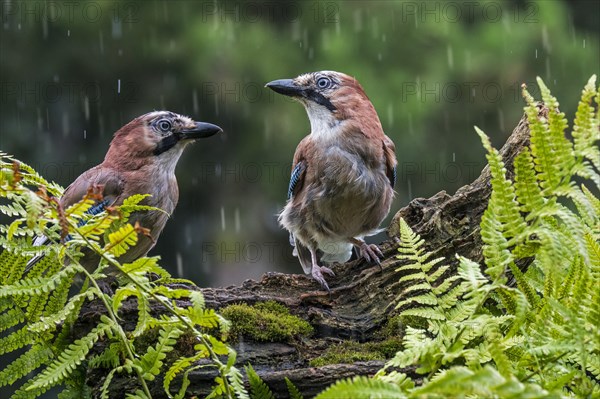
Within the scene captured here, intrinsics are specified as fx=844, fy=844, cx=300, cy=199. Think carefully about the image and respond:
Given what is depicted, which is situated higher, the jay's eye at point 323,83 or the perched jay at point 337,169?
the jay's eye at point 323,83

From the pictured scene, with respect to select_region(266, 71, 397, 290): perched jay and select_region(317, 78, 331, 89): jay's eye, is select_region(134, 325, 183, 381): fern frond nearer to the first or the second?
select_region(266, 71, 397, 290): perched jay

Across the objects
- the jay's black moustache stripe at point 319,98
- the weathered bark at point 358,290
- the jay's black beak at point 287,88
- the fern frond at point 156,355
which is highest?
the jay's black beak at point 287,88

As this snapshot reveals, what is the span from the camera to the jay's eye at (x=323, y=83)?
16.3 feet

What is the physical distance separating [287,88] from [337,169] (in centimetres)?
60

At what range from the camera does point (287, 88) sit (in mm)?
4949

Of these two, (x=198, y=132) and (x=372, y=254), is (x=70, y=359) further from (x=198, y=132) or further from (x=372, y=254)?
(x=198, y=132)

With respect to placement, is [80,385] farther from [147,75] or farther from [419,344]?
[147,75]

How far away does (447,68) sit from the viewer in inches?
297

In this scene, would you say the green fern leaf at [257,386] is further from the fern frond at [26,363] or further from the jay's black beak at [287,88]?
the jay's black beak at [287,88]

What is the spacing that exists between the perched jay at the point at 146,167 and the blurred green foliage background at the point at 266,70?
99.3 inches

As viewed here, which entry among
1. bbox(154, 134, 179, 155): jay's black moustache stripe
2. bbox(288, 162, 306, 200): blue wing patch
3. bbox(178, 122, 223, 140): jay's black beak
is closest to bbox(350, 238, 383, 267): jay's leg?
bbox(288, 162, 306, 200): blue wing patch

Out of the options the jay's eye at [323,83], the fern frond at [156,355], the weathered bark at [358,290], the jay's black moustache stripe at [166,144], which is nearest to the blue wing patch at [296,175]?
the jay's eye at [323,83]

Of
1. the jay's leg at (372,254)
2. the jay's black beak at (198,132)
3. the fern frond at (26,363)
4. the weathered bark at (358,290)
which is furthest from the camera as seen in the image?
the jay's black beak at (198,132)

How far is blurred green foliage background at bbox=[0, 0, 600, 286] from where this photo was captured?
755cm
